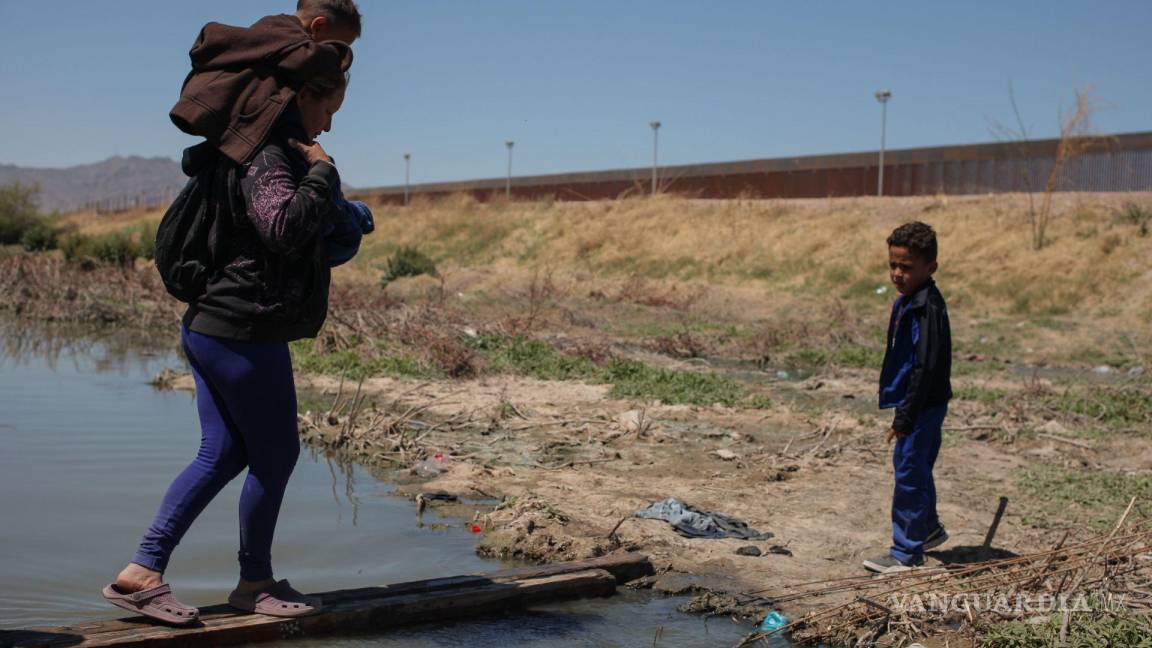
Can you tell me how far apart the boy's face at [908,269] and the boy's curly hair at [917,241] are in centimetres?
2

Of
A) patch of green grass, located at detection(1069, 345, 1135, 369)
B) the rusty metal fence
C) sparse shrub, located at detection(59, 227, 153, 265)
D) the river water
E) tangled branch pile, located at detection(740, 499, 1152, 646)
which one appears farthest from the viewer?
the rusty metal fence

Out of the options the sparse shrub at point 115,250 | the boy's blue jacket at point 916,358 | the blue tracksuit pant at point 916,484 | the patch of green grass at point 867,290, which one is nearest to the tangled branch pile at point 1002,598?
the blue tracksuit pant at point 916,484

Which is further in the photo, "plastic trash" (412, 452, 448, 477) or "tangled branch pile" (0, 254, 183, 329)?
"tangled branch pile" (0, 254, 183, 329)

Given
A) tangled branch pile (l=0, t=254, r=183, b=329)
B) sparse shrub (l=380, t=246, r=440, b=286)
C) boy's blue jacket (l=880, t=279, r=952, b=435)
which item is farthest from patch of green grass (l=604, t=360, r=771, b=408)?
sparse shrub (l=380, t=246, r=440, b=286)

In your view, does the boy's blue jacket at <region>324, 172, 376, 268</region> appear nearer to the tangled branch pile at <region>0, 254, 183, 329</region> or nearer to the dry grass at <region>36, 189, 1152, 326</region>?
the tangled branch pile at <region>0, 254, 183, 329</region>

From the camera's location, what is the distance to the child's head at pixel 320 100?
3506 mm

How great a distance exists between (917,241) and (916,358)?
1.78ft

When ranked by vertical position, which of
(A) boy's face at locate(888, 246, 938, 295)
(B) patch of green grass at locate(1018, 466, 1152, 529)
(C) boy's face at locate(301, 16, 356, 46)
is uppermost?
(C) boy's face at locate(301, 16, 356, 46)

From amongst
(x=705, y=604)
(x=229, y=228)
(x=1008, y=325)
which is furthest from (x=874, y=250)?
(x=229, y=228)

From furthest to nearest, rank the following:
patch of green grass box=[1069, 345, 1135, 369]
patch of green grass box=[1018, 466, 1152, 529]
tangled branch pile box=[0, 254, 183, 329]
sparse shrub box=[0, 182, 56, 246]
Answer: sparse shrub box=[0, 182, 56, 246], tangled branch pile box=[0, 254, 183, 329], patch of green grass box=[1069, 345, 1135, 369], patch of green grass box=[1018, 466, 1152, 529]

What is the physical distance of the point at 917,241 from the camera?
5.17 m

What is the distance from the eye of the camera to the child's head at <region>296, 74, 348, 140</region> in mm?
3506

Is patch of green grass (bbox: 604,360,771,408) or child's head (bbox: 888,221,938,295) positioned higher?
child's head (bbox: 888,221,938,295)

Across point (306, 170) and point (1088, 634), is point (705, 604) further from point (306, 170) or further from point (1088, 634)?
point (306, 170)
